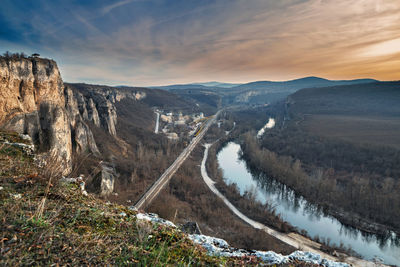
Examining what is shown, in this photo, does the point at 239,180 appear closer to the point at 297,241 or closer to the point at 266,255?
the point at 297,241

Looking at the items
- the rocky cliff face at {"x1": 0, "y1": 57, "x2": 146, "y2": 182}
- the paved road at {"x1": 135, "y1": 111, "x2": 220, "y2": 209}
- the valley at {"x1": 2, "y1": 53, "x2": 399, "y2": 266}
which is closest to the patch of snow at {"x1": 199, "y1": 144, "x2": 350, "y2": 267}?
the valley at {"x1": 2, "y1": 53, "x2": 399, "y2": 266}

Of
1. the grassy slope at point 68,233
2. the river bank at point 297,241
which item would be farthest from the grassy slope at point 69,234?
the river bank at point 297,241

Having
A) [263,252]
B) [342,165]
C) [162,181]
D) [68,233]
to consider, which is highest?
[68,233]

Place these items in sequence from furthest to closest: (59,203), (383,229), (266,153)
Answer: (266,153) < (383,229) < (59,203)

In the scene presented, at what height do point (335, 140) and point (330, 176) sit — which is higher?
point (335, 140)

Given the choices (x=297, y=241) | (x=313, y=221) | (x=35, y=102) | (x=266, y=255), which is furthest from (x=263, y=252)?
Answer: (x=313, y=221)

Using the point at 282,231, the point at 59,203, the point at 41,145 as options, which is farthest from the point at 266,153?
the point at 59,203

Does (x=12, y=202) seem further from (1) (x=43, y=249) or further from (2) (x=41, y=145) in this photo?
(2) (x=41, y=145)

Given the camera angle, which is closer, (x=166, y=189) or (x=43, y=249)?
(x=43, y=249)

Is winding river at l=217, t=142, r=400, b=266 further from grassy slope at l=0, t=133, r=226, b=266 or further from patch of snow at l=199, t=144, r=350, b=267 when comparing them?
grassy slope at l=0, t=133, r=226, b=266
